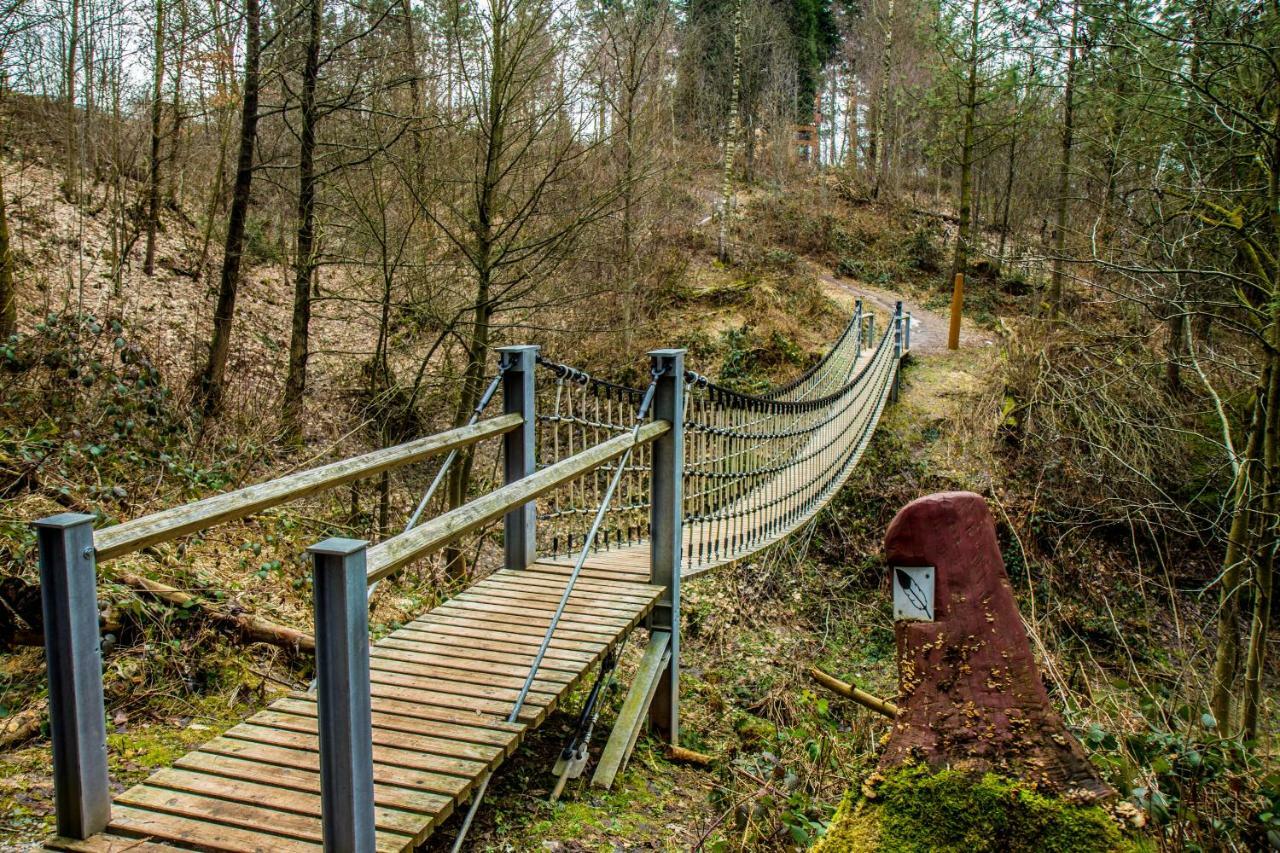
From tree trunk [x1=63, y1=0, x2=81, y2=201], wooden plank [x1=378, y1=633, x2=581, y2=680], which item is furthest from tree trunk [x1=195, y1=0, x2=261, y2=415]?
wooden plank [x1=378, y1=633, x2=581, y2=680]

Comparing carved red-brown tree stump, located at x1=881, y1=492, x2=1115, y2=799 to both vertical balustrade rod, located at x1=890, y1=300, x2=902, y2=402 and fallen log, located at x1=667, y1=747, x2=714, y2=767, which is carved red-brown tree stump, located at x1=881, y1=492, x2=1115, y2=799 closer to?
fallen log, located at x1=667, y1=747, x2=714, y2=767

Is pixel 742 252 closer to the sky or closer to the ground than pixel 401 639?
closer to the sky

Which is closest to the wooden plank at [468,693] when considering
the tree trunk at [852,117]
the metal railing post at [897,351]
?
→ the metal railing post at [897,351]

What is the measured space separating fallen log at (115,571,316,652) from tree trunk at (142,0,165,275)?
23.4ft

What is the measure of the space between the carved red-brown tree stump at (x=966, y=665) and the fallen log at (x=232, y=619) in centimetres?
293

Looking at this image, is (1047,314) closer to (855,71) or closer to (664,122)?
(664,122)

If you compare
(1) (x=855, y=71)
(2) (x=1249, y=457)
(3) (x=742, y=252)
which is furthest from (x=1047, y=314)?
(1) (x=855, y=71)

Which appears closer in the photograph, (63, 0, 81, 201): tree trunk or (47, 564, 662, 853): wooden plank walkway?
(47, 564, 662, 853): wooden plank walkway

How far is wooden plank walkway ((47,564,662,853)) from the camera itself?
85.0 inches

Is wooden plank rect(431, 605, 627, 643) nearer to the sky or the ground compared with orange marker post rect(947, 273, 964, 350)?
nearer to the ground

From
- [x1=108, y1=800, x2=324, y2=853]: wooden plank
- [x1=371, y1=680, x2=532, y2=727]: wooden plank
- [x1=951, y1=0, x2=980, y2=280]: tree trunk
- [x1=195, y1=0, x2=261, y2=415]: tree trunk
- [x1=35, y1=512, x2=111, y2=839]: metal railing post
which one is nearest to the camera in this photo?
[x1=35, y1=512, x2=111, y2=839]: metal railing post

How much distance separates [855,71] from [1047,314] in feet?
67.7

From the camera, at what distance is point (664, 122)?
15.4 m

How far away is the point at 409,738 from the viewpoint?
108 inches
